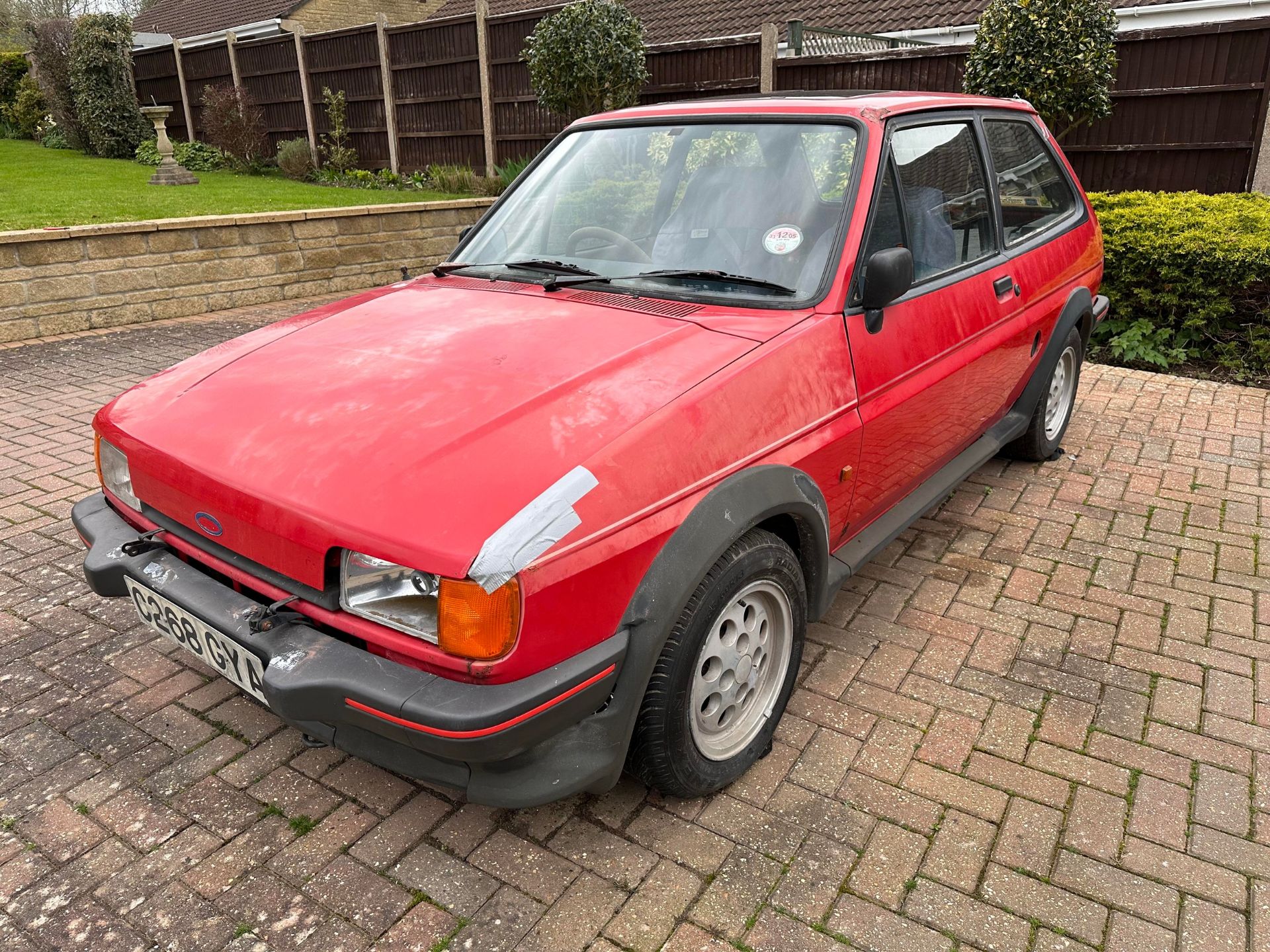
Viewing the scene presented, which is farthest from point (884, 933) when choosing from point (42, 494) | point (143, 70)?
point (143, 70)

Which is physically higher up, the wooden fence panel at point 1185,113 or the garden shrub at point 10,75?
the garden shrub at point 10,75

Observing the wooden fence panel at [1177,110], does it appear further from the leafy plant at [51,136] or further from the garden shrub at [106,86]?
the leafy plant at [51,136]

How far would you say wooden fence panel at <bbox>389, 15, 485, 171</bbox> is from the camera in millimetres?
13562

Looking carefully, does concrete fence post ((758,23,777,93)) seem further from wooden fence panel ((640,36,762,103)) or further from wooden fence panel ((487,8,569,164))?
wooden fence panel ((487,8,569,164))

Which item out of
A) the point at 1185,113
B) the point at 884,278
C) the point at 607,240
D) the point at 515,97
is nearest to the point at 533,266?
the point at 607,240

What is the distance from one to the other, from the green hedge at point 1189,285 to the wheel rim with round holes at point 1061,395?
2.22 m

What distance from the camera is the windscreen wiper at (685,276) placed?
2.85 meters

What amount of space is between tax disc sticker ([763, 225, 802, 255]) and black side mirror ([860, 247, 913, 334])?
24 centimetres

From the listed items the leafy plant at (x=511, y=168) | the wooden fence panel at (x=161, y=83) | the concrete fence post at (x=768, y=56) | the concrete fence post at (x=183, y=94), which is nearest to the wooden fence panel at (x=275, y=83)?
the concrete fence post at (x=183, y=94)

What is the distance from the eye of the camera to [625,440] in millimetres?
2146

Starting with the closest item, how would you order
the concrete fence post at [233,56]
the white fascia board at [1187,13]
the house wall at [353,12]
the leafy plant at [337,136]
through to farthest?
the white fascia board at [1187,13]
the leafy plant at [337,136]
the concrete fence post at [233,56]
the house wall at [353,12]

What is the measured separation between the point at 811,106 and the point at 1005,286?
123cm

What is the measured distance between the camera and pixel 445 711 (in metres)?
1.85

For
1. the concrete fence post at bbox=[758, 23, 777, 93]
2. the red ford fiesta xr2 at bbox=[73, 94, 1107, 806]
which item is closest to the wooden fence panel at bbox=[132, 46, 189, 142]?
the concrete fence post at bbox=[758, 23, 777, 93]
